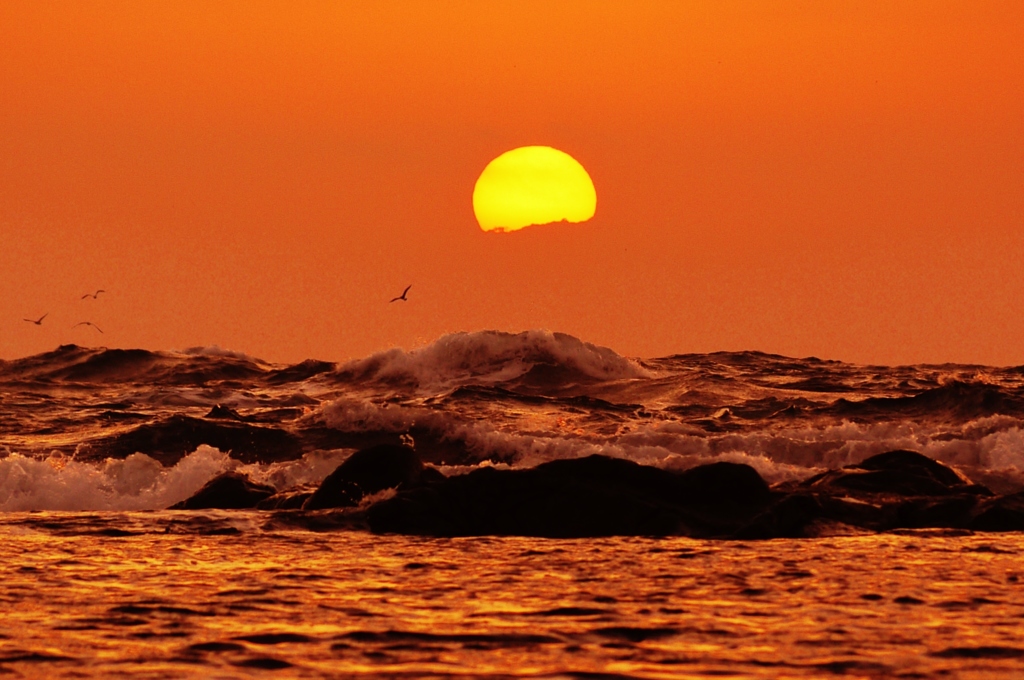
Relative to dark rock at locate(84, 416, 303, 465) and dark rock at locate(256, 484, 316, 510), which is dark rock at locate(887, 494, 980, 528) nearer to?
dark rock at locate(256, 484, 316, 510)

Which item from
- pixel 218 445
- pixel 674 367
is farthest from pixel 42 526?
pixel 674 367

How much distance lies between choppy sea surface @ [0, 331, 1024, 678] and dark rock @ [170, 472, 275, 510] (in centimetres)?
75

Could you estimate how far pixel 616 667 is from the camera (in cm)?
778

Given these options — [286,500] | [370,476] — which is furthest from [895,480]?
[286,500]

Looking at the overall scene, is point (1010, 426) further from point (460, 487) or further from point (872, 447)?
point (460, 487)

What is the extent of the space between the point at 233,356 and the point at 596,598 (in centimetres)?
3899

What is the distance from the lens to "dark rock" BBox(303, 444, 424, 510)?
1588 centimetres

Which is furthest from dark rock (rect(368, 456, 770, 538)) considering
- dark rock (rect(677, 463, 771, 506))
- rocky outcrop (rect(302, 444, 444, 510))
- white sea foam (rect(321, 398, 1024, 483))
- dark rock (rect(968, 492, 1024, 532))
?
white sea foam (rect(321, 398, 1024, 483))

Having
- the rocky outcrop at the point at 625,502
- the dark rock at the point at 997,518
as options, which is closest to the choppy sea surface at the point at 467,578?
the dark rock at the point at 997,518

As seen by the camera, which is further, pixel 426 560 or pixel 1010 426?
pixel 1010 426

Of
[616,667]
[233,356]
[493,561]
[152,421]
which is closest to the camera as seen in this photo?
[616,667]

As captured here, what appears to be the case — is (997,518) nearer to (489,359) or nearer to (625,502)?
(625,502)

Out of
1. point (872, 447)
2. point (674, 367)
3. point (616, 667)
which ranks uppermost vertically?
point (674, 367)

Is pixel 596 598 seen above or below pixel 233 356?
below
